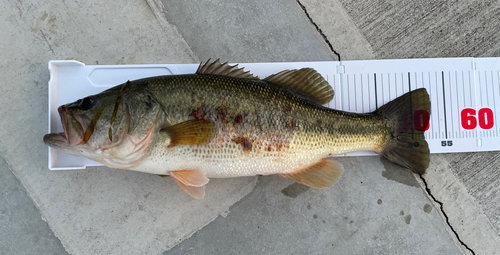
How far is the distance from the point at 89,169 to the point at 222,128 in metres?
1.15

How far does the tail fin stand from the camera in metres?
1.87

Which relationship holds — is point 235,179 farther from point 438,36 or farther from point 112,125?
point 438,36

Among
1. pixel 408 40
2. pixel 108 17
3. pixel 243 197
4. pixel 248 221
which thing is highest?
pixel 108 17

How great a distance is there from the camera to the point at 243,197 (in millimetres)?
2035

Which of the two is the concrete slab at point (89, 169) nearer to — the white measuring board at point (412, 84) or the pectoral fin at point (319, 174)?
the white measuring board at point (412, 84)

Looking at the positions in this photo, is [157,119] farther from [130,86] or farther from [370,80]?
[370,80]

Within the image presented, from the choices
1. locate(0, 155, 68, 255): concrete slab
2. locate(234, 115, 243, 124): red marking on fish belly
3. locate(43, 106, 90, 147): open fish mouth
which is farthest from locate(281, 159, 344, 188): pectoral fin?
locate(0, 155, 68, 255): concrete slab

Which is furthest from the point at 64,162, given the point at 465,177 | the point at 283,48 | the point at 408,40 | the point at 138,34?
the point at 465,177

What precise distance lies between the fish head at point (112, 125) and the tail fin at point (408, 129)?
4.93ft

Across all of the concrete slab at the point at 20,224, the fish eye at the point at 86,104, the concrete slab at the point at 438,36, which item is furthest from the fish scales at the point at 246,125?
the concrete slab at the point at 20,224

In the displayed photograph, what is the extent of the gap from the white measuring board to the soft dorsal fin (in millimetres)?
256

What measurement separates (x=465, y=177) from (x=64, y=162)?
9.71 ft

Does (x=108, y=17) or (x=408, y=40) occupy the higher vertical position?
(x=108, y=17)

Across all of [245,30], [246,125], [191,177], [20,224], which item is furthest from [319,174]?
[20,224]
